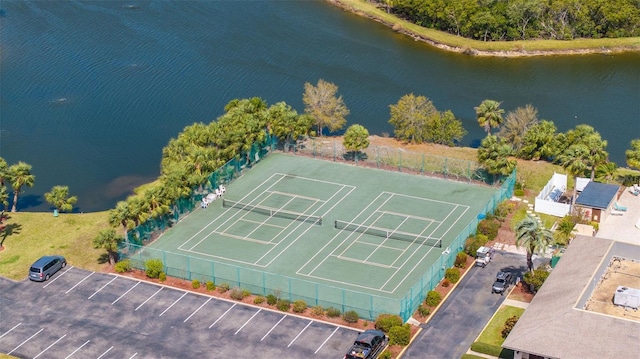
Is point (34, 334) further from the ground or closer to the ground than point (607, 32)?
closer to the ground

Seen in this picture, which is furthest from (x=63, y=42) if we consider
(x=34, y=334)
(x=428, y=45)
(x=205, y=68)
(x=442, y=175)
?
(x=34, y=334)

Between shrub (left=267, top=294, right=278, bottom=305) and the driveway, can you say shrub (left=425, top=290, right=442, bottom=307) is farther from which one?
shrub (left=267, top=294, right=278, bottom=305)

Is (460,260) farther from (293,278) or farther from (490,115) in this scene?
(490,115)

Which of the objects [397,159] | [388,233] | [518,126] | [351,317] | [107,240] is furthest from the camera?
[518,126]

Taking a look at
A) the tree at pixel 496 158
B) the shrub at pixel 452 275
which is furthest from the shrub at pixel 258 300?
the tree at pixel 496 158

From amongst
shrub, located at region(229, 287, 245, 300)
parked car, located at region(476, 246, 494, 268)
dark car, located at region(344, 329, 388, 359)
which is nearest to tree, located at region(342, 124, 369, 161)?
parked car, located at region(476, 246, 494, 268)

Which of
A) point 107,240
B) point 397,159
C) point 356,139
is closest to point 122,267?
point 107,240

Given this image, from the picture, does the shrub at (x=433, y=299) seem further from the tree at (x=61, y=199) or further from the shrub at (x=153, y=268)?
the tree at (x=61, y=199)

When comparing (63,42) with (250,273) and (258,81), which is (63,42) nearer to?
(258,81)
